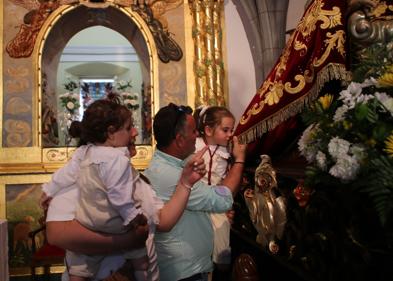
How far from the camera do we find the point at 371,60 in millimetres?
1558

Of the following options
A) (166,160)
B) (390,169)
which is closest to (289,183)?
(166,160)

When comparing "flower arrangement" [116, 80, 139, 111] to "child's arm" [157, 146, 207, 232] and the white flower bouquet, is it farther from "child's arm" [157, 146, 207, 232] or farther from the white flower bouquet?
"child's arm" [157, 146, 207, 232]

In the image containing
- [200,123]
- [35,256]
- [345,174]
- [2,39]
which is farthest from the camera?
[2,39]

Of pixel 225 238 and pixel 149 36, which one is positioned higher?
pixel 149 36

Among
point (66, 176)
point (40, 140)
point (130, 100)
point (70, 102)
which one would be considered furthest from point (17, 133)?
point (66, 176)

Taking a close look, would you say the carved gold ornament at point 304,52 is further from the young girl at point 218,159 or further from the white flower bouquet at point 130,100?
the white flower bouquet at point 130,100

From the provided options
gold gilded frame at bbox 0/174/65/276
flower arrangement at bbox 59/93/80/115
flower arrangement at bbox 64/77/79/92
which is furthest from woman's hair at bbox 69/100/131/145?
flower arrangement at bbox 64/77/79/92

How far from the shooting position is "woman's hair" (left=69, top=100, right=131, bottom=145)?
1.89 meters

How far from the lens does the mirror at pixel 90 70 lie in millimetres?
5375

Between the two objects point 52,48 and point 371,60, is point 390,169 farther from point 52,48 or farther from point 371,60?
point 52,48

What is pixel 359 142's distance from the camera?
1.31 m

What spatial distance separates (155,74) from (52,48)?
1478 millimetres

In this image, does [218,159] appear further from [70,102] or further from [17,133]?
[70,102]

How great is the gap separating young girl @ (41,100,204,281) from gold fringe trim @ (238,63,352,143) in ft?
2.28
